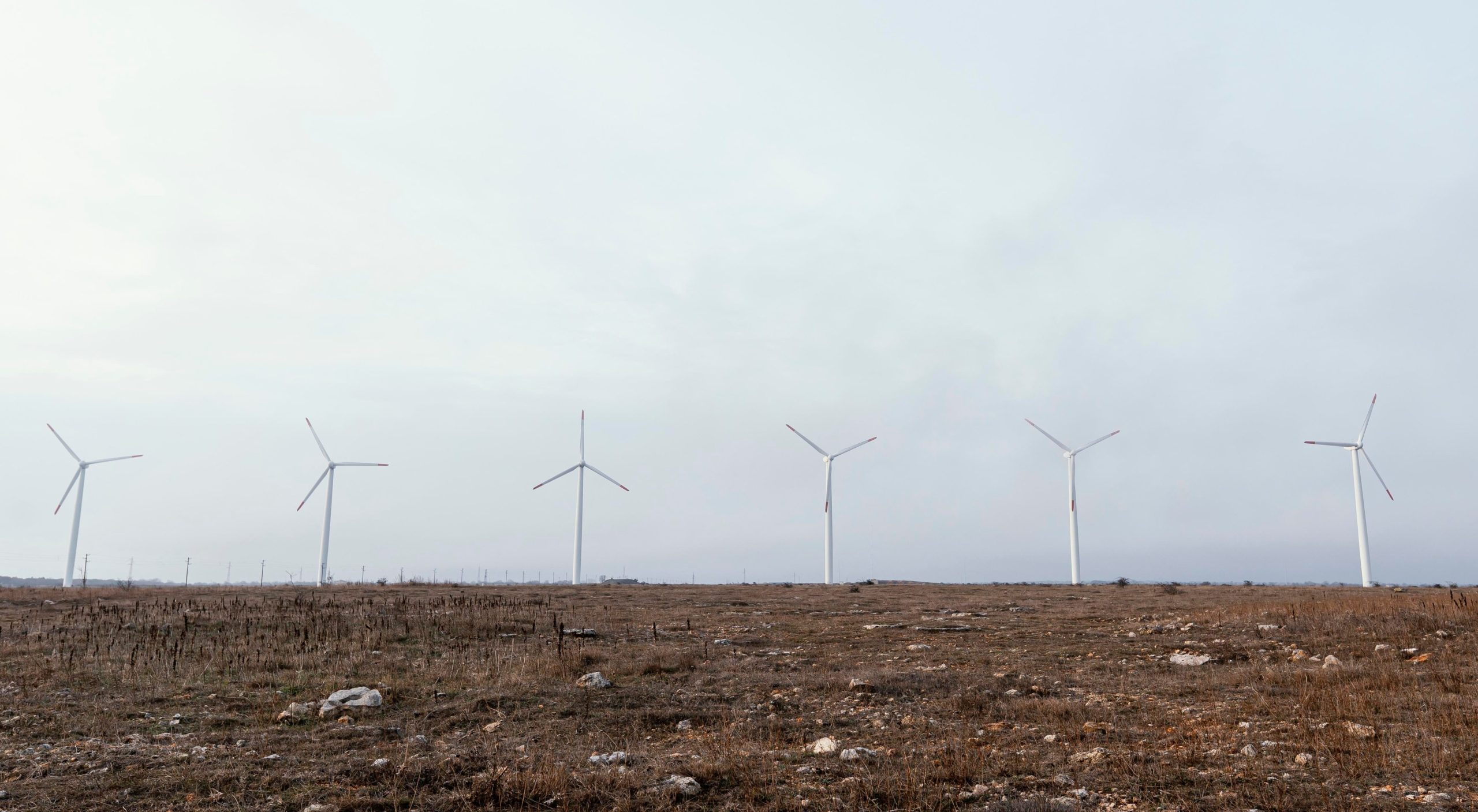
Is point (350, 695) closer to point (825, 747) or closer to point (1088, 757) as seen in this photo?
point (825, 747)

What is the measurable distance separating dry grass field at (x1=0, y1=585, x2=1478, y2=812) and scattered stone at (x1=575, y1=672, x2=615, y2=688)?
23cm

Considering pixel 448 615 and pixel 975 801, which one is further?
pixel 448 615

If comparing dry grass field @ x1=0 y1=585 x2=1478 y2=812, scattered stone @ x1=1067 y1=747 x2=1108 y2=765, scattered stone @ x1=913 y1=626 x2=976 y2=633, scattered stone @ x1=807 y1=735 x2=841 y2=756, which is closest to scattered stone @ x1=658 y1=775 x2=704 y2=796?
dry grass field @ x1=0 y1=585 x2=1478 y2=812

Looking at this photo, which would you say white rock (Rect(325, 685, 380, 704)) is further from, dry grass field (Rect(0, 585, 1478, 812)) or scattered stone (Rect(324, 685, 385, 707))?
dry grass field (Rect(0, 585, 1478, 812))

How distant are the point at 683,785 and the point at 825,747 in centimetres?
266

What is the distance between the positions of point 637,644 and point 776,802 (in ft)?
51.3

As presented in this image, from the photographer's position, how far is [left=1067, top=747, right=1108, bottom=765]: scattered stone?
428 inches

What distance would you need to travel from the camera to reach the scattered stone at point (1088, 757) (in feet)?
35.7

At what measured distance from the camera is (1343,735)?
468 inches

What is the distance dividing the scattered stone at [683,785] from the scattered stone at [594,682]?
24.6 ft

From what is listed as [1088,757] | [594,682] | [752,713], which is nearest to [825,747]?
[752,713]

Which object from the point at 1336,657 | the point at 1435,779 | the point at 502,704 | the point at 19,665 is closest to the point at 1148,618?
the point at 1336,657

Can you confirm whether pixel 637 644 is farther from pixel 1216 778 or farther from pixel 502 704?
pixel 1216 778

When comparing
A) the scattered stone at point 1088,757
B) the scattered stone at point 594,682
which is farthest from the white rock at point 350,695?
the scattered stone at point 1088,757
